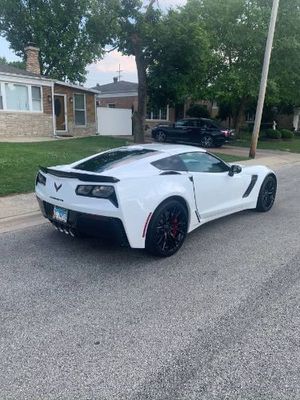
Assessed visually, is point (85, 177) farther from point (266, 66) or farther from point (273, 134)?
point (273, 134)

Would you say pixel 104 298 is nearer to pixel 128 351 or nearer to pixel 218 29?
pixel 128 351

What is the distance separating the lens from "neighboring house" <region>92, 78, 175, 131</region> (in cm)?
3022

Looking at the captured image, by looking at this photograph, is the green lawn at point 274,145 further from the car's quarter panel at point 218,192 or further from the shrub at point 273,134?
the car's quarter panel at point 218,192

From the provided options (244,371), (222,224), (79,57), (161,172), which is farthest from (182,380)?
(79,57)

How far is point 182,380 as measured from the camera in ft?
8.20

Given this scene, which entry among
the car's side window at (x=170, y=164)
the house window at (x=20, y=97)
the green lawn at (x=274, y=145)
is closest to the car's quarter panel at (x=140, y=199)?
the car's side window at (x=170, y=164)

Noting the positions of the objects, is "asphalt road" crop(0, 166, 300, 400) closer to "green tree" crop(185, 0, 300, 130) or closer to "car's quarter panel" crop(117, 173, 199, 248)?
"car's quarter panel" crop(117, 173, 199, 248)

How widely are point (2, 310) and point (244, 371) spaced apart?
2.17m

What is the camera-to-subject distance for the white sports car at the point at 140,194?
413cm

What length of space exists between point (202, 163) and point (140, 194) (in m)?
1.68

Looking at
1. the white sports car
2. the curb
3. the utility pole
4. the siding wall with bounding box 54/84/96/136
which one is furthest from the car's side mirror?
the siding wall with bounding box 54/84/96/136

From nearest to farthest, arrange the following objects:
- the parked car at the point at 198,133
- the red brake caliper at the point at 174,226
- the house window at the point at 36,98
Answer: the red brake caliper at the point at 174,226, the house window at the point at 36,98, the parked car at the point at 198,133

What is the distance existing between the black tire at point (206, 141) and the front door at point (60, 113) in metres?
8.14

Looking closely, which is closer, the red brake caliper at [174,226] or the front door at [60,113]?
the red brake caliper at [174,226]
